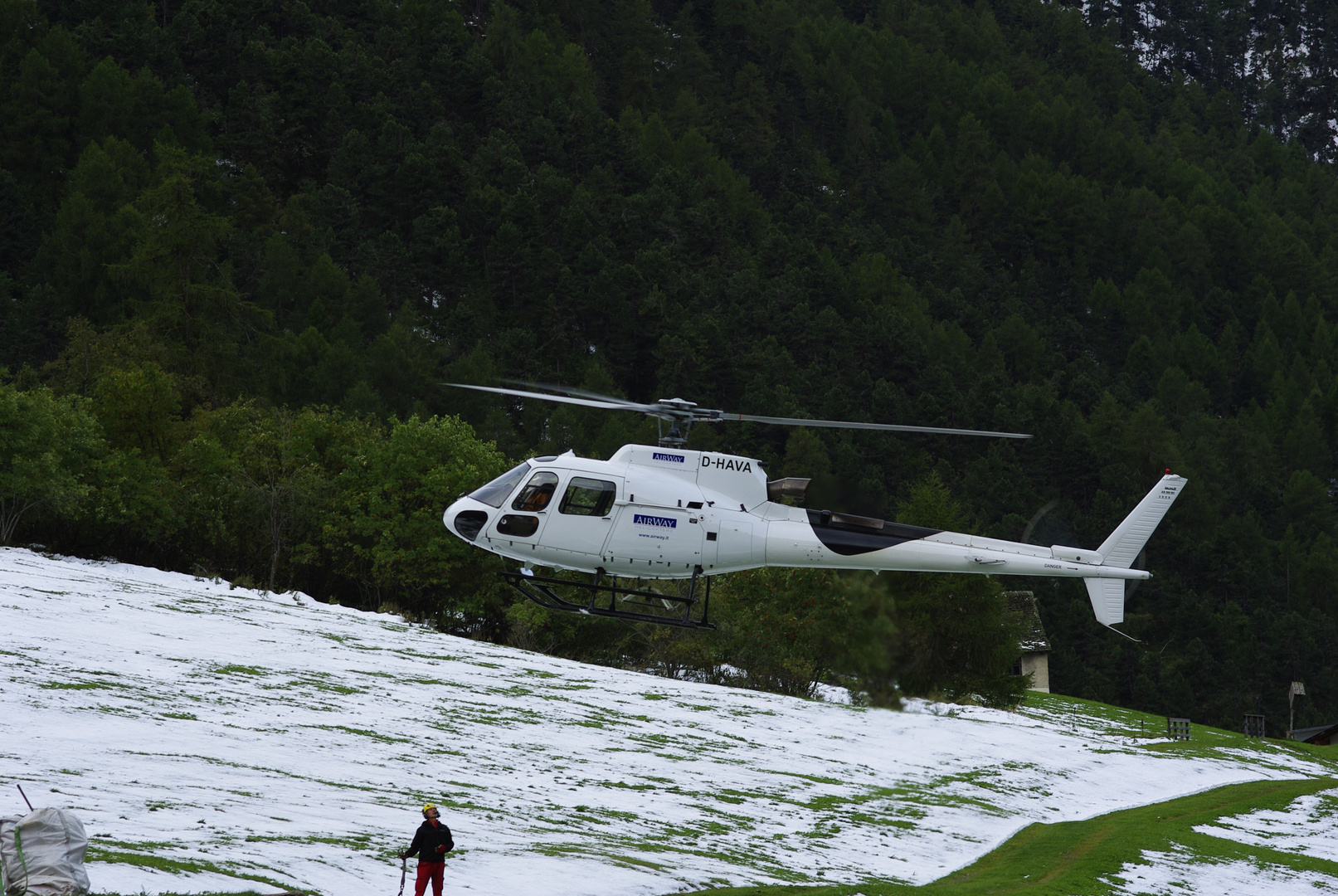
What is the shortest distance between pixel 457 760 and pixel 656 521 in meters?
20.0

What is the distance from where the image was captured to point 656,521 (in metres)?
24.5

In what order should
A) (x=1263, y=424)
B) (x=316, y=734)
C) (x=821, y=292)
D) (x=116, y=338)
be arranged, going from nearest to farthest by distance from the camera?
1. (x=316, y=734)
2. (x=116, y=338)
3. (x=821, y=292)
4. (x=1263, y=424)

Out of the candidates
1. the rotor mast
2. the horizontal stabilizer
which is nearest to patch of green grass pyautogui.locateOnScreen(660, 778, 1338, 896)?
the rotor mast

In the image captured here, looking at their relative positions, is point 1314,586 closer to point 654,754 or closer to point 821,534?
point 654,754

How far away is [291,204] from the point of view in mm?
141625

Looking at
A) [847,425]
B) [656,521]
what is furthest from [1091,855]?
[847,425]

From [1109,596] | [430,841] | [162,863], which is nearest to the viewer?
[430,841]

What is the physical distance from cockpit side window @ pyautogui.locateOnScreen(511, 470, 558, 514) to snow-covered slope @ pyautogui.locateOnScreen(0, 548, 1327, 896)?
8106mm

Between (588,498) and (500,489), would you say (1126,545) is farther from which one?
(500,489)

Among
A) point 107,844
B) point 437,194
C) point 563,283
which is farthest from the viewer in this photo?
point 437,194

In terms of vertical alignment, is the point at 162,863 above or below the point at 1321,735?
below

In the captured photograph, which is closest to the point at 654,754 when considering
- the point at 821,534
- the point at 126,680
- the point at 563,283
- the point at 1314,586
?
the point at 126,680

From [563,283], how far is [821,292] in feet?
129

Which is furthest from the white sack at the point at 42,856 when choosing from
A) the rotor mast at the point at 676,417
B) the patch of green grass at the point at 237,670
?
the patch of green grass at the point at 237,670
